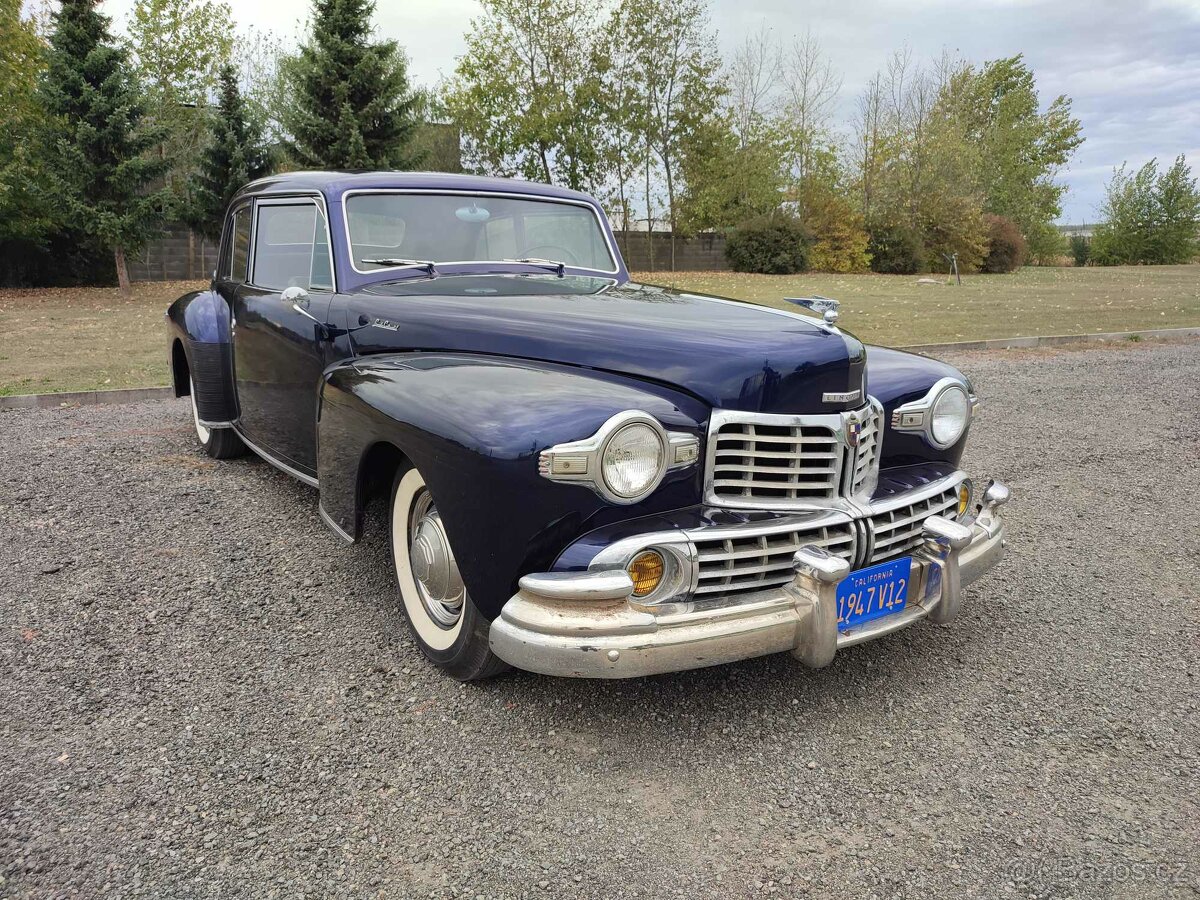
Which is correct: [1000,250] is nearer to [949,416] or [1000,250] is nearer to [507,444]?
[949,416]

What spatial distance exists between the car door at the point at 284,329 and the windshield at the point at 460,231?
0.20 meters

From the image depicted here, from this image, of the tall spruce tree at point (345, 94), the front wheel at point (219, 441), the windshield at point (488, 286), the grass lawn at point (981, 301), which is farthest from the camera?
the tall spruce tree at point (345, 94)

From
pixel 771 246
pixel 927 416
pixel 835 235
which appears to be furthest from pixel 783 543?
pixel 835 235

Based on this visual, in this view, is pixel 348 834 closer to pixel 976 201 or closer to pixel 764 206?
pixel 764 206

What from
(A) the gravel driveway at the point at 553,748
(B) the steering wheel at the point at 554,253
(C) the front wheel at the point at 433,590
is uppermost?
(B) the steering wheel at the point at 554,253

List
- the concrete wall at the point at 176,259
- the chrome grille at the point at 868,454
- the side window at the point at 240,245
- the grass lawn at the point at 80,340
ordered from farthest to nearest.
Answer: the concrete wall at the point at 176,259
the grass lawn at the point at 80,340
the side window at the point at 240,245
the chrome grille at the point at 868,454

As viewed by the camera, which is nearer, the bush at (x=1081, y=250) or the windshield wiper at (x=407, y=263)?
the windshield wiper at (x=407, y=263)

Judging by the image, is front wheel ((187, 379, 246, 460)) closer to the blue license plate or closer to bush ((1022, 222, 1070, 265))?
the blue license plate

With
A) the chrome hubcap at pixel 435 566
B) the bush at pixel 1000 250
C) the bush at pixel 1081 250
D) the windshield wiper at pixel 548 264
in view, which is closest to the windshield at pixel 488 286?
the windshield wiper at pixel 548 264

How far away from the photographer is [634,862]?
1.98 metres

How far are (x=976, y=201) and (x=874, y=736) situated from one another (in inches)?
1308

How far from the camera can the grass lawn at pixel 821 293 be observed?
948 centimetres

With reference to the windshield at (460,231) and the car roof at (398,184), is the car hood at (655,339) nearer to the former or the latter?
the windshield at (460,231)

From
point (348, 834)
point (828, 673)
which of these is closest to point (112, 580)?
point (348, 834)
